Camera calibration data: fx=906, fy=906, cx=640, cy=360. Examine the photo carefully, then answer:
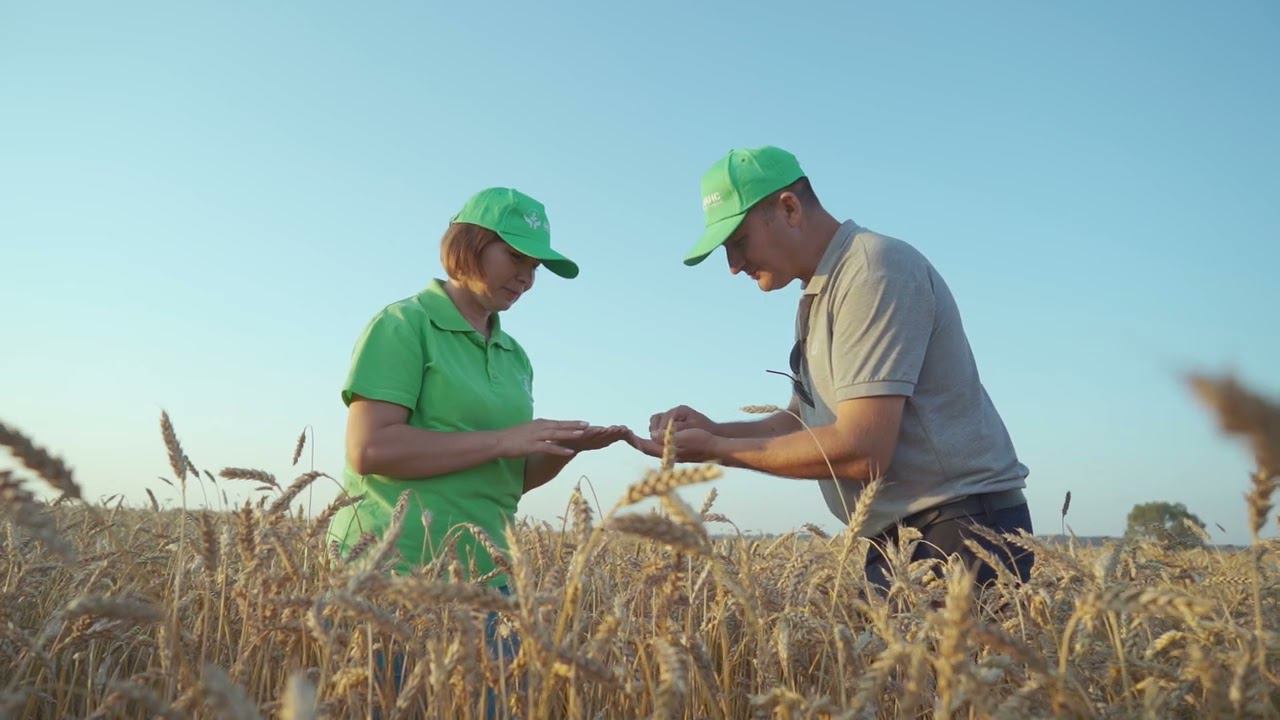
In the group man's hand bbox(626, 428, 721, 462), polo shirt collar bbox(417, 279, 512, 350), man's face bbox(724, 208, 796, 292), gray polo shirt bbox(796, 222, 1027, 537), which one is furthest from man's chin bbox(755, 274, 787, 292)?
polo shirt collar bbox(417, 279, 512, 350)

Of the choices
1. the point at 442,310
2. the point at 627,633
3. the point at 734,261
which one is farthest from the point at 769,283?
the point at 627,633

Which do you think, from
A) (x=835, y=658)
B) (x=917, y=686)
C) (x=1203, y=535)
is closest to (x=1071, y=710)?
(x=917, y=686)

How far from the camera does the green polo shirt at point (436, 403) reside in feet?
11.6

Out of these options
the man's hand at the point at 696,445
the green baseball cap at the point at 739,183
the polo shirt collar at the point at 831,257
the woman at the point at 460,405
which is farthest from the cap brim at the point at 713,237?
the man's hand at the point at 696,445

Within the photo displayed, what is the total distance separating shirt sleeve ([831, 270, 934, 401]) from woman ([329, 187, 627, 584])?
3.35ft

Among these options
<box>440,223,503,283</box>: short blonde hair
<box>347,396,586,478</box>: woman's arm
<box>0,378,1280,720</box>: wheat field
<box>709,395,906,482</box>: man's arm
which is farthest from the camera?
<box>440,223,503,283</box>: short blonde hair

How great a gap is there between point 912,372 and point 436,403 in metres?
1.90

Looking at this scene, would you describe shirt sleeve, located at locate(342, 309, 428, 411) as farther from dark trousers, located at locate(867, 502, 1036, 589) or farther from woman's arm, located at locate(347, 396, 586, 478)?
dark trousers, located at locate(867, 502, 1036, 589)

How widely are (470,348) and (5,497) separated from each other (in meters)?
2.89

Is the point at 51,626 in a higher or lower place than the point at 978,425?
lower

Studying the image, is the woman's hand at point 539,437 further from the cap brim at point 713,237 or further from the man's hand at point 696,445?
the cap brim at point 713,237

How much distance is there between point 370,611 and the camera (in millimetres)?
1348

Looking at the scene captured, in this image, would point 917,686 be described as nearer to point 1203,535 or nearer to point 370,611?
point 370,611

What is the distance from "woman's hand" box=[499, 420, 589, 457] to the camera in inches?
138
